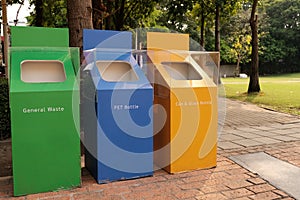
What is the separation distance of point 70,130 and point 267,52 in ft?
111

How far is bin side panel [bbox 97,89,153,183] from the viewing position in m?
3.06

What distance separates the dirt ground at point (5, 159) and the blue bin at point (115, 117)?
37.6 inches

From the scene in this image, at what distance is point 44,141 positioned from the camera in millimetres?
2855

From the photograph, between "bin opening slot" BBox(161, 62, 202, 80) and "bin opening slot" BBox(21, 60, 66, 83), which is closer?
"bin opening slot" BBox(21, 60, 66, 83)

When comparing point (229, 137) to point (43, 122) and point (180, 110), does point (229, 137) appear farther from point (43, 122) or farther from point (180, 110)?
point (43, 122)

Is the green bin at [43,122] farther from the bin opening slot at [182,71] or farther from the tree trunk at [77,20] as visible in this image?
the bin opening slot at [182,71]

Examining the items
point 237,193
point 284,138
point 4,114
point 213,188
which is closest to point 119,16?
point 4,114

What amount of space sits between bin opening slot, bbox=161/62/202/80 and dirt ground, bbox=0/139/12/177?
2161 millimetres

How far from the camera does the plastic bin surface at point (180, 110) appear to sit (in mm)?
3355

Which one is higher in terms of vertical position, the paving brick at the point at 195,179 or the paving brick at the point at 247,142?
the paving brick at the point at 247,142

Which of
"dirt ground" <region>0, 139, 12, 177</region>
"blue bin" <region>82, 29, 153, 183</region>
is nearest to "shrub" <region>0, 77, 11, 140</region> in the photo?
"dirt ground" <region>0, 139, 12, 177</region>

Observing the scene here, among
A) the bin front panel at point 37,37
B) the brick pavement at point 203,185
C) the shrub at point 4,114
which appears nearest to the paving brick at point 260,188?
the brick pavement at point 203,185

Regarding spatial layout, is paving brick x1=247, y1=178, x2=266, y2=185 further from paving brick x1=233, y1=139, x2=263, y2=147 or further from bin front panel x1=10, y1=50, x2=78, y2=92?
bin front panel x1=10, y1=50, x2=78, y2=92

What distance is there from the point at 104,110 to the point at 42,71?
823 mm
